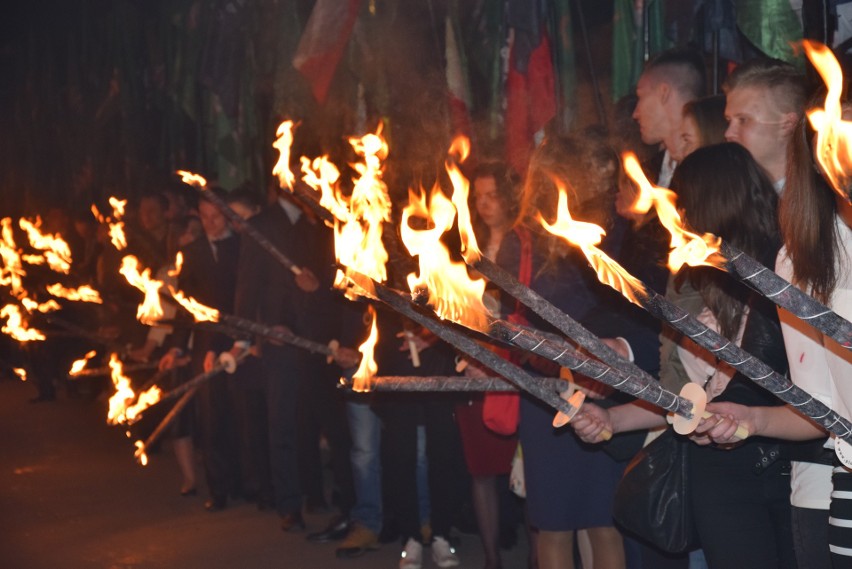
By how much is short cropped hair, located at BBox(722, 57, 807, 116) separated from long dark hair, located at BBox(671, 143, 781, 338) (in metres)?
0.67

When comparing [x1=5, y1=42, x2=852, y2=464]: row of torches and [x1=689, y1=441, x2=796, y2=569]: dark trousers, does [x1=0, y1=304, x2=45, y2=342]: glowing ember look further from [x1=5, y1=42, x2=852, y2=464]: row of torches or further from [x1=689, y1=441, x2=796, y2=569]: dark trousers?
[x1=689, y1=441, x2=796, y2=569]: dark trousers

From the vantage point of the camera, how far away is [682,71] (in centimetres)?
495

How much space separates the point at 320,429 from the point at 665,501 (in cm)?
467

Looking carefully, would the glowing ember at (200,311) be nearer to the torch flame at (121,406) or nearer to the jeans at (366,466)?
the torch flame at (121,406)

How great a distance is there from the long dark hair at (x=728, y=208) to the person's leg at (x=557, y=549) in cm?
155

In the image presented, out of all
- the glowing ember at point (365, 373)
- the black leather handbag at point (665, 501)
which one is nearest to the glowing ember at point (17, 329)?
the glowing ember at point (365, 373)

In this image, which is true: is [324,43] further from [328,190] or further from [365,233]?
[365,233]

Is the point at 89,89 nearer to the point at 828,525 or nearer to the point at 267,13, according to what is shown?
the point at 267,13

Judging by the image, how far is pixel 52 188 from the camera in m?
18.4

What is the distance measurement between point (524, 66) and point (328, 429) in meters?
3.08

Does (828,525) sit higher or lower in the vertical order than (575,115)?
lower

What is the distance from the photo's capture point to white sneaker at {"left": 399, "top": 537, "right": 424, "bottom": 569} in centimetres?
633

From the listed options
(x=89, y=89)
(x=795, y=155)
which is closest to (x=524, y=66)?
(x=795, y=155)

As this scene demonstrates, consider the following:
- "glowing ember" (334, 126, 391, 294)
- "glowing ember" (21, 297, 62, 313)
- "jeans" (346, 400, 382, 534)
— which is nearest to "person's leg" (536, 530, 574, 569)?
"glowing ember" (334, 126, 391, 294)
